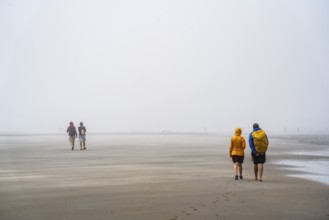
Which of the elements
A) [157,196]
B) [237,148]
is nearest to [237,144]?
[237,148]

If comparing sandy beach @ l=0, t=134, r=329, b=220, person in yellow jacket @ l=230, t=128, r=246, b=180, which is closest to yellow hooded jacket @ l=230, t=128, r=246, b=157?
person in yellow jacket @ l=230, t=128, r=246, b=180

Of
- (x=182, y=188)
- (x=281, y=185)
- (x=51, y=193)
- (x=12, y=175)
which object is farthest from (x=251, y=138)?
(x=12, y=175)

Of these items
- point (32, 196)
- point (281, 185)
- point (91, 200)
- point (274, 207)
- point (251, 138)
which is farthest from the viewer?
point (251, 138)

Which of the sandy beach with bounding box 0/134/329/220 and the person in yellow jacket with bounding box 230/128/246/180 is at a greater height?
the person in yellow jacket with bounding box 230/128/246/180

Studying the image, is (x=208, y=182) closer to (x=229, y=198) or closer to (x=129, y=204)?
(x=229, y=198)

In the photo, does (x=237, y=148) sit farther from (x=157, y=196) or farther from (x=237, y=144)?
(x=157, y=196)

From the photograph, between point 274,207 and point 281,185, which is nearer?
point 274,207

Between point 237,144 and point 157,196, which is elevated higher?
point 237,144

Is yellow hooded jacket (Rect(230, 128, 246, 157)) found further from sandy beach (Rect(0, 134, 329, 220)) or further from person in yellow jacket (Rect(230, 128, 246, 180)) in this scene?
sandy beach (Rect(0, 134, 329, 220))

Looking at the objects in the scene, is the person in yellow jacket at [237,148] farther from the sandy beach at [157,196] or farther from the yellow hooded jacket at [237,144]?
the sandy beach at [157,196]

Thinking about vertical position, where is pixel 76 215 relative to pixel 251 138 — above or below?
below

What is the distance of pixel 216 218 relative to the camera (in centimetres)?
782

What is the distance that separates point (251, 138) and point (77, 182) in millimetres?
5797

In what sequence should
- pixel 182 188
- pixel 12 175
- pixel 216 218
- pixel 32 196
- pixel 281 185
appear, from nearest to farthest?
pixel 216 218 < pixel 32 196 < pixel 182 188 < pixel 281 185 < pixel 12 175
